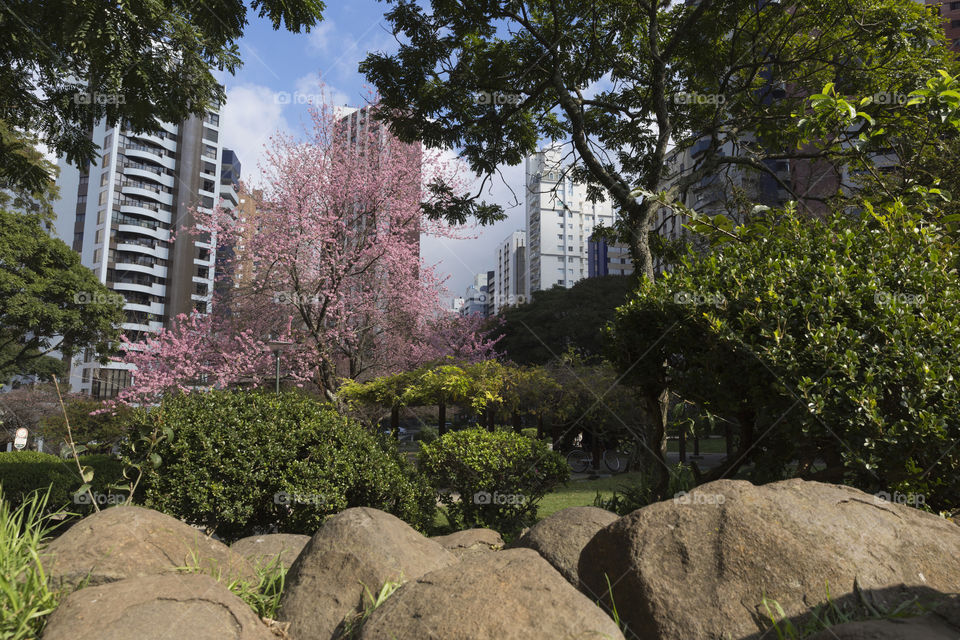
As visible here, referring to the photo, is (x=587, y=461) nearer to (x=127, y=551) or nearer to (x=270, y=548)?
(x=270, y=548)

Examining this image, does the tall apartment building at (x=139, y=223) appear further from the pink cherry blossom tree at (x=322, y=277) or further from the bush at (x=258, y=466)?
the bush at (x=258, y=466)

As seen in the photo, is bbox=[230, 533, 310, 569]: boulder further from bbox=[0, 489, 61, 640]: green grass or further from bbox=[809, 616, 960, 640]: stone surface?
bbox=[809, 616, 960, 640]: stone surface

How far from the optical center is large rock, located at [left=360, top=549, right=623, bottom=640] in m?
2.30

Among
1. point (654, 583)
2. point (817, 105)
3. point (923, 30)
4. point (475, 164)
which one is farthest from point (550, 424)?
point (654, 583)

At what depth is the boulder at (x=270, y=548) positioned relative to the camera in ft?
14.0

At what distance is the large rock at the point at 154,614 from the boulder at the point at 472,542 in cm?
254

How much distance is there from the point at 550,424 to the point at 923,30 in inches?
524

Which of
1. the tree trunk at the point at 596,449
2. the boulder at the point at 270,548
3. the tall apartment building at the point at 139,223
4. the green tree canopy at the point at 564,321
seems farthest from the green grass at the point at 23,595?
the tall apartment building at the point at 139,223

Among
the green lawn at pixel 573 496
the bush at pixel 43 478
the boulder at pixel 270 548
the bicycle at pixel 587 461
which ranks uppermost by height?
the boulder at pixel 270 548

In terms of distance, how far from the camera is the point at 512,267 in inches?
4441

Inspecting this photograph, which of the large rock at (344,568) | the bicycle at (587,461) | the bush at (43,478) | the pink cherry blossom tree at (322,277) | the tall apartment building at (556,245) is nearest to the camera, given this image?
the large rock at (344,568)

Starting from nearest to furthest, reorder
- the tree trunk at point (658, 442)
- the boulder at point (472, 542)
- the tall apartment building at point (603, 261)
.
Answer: the boulder at point (472, 542)
the tree trunk at point (658, 442)
the tall apartment building at point (603, 261)

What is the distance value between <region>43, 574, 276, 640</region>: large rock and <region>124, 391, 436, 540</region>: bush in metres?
3.36

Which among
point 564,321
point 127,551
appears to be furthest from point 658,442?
point 564,321
